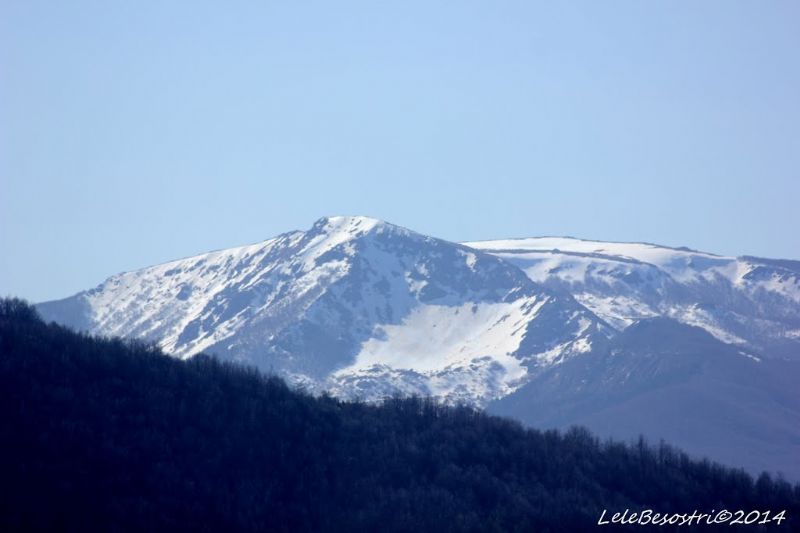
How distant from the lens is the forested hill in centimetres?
8581

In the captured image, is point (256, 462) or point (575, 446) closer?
point (256, 462)

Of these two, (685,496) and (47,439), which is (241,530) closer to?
(47,439)

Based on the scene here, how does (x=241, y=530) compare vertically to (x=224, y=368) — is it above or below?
below

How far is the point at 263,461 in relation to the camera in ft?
319

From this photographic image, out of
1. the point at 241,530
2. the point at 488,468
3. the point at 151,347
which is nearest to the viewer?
the point at 241,530

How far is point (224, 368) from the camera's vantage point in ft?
365

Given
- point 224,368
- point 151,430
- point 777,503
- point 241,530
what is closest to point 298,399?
point 224,368

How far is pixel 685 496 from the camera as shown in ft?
344

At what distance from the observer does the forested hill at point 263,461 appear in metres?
85.8

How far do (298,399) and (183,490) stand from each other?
19281mm

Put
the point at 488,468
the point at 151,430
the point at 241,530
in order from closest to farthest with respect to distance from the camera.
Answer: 1. the point at 241,530
2. the point at 151,430
3. the point at 488,468

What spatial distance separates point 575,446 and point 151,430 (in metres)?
33.3

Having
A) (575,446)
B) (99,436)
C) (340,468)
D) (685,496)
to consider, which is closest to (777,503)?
(685,496)

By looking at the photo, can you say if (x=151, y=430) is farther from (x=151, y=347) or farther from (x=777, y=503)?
(x=777, y=503)
